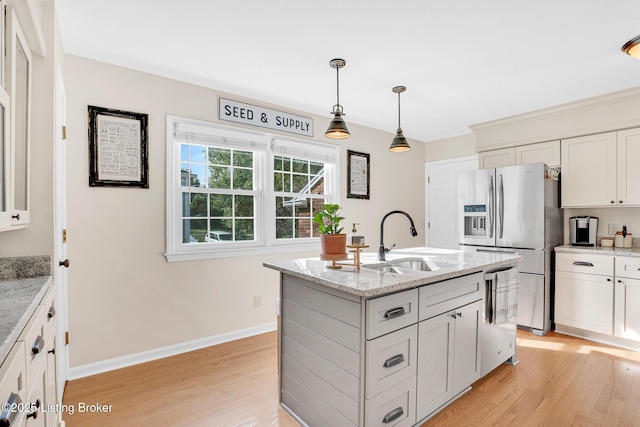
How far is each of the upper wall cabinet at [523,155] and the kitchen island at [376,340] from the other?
2.27 meters

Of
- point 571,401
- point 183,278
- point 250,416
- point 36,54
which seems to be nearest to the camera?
point 36,54

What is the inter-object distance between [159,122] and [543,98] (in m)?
3.83

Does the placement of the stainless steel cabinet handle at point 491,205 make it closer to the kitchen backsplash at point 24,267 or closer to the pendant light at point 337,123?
the pendant light at point 337,123

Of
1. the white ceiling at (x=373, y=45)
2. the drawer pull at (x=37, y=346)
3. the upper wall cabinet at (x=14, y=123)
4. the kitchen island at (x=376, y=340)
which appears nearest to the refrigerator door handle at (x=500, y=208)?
the white ceiling at (x=373, y=45)

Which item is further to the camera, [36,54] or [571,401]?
[571,401]

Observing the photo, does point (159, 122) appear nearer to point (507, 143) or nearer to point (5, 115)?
point (5, 115)

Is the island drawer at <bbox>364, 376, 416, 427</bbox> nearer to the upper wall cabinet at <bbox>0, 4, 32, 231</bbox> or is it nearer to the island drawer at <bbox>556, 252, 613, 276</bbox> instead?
the upper wall cabinet at <bbox>0, 4, 32, 231</bbox>

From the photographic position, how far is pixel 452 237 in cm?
500

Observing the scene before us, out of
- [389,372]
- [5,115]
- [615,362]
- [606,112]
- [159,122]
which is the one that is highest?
[606,112]

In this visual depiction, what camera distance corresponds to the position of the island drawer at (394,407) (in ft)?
5.32

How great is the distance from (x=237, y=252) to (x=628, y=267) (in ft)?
12.2

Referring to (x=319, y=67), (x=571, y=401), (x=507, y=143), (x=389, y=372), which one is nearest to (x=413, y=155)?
(x=507, y=143)

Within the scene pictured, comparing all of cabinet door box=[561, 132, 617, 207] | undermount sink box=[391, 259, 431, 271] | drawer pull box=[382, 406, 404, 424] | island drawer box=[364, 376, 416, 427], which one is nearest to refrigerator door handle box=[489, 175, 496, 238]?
cabinet door box=[561, 132, 617, 207]

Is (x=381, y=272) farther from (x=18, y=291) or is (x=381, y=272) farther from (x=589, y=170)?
(x=589, y=170)
